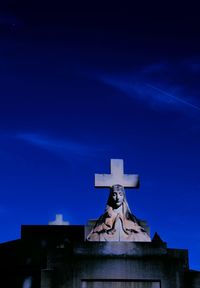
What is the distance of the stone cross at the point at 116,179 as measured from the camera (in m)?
14.3

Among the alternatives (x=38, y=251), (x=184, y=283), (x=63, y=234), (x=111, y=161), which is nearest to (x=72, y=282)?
(x=184, y=283)

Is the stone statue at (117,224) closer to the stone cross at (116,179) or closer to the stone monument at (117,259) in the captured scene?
the stone monument at (117,259)

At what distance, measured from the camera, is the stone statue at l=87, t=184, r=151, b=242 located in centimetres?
1352

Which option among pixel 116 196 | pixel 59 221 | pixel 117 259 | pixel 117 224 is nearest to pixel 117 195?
pixel 116 196

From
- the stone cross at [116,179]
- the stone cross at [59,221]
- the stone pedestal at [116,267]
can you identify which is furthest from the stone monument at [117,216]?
the stone cross at [59,221]

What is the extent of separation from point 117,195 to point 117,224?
723 millimetres

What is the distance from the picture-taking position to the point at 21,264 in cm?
1806

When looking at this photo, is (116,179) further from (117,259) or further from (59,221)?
(59,221)

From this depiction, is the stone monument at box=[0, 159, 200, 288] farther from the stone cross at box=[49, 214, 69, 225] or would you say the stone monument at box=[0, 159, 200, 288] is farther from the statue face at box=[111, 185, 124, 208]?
the stone cross at box=[49, 214, 69, 225]

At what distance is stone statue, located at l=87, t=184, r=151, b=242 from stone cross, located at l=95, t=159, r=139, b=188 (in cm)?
15

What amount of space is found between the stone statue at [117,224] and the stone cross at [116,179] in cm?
15

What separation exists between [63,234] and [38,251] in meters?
1.69

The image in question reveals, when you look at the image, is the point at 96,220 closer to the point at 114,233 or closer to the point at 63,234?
the point at 114,233

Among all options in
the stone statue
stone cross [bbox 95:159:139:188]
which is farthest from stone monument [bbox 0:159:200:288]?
stone cross [bbox 95:159:139:188]
